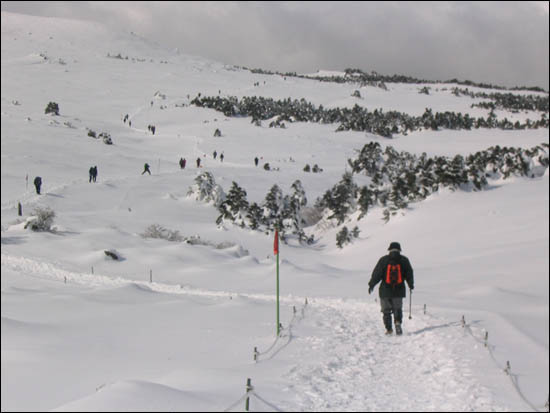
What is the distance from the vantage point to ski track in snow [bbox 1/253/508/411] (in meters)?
5.64

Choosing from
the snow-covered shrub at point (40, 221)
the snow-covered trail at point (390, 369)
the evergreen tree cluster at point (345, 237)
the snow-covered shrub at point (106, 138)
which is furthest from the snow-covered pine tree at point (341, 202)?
the snow-covered shrub at point (106, 138)

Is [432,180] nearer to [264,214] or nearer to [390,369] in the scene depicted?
[264,214]

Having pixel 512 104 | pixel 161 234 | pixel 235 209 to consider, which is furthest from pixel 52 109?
pixel 512 104

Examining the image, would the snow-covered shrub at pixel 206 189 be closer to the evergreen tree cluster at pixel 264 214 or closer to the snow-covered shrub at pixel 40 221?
the evergreen tree cluster at pixel 264 214

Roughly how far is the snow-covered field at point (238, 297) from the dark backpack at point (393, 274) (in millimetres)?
969

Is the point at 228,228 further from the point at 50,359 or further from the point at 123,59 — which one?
the point at 123,59

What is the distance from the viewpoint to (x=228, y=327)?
962cm

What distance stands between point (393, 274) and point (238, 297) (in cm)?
488

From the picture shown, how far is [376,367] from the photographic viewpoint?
23.3ft

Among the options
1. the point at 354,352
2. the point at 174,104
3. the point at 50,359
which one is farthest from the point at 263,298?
the point at 174,104

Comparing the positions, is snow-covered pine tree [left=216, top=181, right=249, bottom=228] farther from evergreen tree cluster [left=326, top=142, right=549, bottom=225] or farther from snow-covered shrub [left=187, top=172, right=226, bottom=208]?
evergreen tree cluster [left=326, top=142, right=549, bottom=225]

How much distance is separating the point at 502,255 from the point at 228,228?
680 inches

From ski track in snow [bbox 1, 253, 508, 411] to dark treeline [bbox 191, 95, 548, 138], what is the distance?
70972 mm

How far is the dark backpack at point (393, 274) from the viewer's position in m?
9.31
